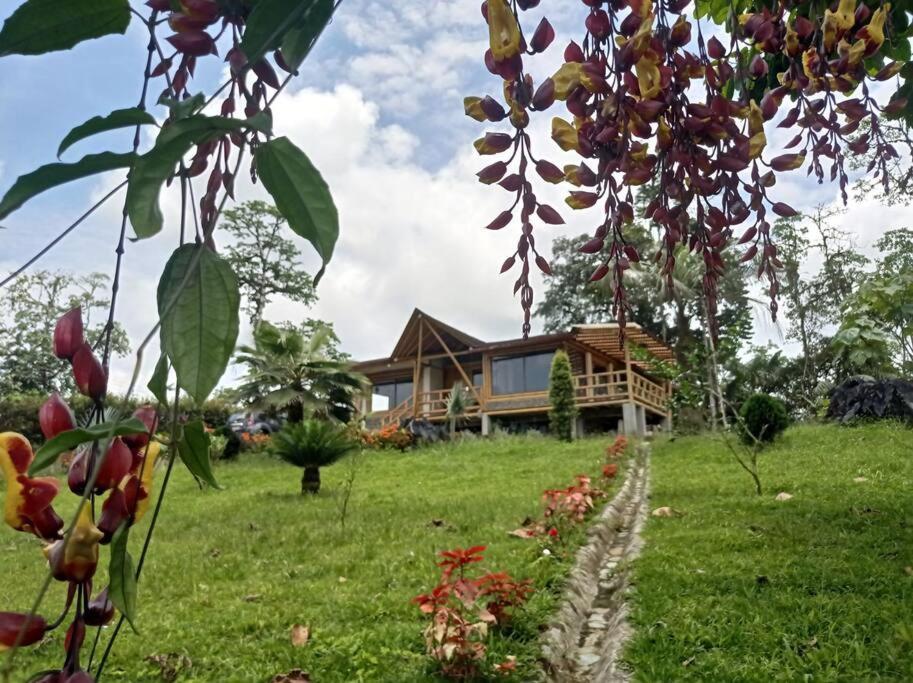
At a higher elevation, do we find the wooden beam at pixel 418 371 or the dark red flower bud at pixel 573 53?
the wooden beam at pixel 418 371

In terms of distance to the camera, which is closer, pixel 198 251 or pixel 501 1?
pixel 198 251

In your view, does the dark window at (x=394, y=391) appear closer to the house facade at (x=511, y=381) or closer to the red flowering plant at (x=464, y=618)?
the house facade at (x=511, y=381)

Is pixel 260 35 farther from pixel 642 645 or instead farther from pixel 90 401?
pixel 642 645

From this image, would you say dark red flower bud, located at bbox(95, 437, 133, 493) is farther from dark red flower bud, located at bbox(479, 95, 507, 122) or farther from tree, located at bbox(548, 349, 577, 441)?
tree, located at bbox(548, 349, 577, 441)

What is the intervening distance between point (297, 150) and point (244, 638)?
134 inches

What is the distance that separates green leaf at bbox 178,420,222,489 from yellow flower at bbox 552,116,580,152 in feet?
1.29

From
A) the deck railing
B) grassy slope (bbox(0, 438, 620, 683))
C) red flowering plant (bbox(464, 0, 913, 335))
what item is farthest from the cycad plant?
the deck railing

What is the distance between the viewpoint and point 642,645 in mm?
2807

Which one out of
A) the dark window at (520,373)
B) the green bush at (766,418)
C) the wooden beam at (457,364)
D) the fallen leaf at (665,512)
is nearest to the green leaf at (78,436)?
the fallen leaf at (665,512)

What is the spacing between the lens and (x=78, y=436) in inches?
10.1

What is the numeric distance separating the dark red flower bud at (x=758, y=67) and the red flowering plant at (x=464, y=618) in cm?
236

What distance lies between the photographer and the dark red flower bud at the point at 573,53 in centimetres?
61

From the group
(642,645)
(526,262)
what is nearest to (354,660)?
(642,645)

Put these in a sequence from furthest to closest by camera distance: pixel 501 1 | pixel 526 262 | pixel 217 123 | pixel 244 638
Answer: pixel 244 638 < pixel 526 262 < pixel 501 1 < pixel 217 123
